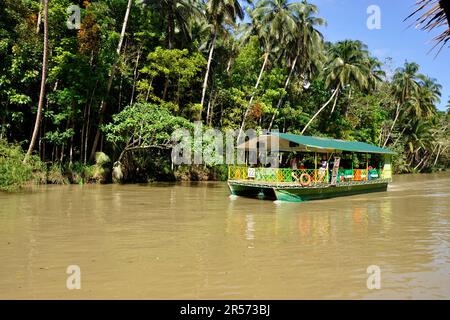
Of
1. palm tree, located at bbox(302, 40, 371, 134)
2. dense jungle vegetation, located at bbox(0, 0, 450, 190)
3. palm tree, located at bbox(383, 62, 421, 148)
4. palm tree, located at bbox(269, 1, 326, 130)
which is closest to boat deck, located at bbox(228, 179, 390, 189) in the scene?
dense jungle vegetation, located at bbox(0, 0, 450, 190)

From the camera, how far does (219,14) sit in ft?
94.6

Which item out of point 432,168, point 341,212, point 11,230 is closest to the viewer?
point 11,230

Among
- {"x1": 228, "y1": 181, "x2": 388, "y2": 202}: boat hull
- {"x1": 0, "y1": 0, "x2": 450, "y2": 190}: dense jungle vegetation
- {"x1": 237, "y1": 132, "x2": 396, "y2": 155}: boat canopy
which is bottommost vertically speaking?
{"x1": 228, "y1": 181, "x2": 388, "y2": 202}: boat hull

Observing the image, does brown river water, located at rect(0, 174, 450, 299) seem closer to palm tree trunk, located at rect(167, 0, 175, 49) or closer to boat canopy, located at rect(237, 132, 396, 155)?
boat canopy, located at rect(237, 132, 396, 155)

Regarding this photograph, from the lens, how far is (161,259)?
714cm

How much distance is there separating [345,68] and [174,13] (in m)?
17.7

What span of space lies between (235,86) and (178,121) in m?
10.7

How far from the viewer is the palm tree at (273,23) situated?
3212 cm

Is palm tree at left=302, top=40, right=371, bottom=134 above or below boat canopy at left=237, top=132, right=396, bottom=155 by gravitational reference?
above

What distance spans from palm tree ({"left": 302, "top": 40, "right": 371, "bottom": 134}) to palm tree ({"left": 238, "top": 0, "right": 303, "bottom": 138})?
6.82 meters

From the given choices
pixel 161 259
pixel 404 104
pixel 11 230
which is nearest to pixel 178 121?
pixel 11 230

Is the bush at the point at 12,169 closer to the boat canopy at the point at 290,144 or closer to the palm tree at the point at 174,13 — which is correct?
the boat canopy at the point at 290,144

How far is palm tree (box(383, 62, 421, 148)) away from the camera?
49156mm
